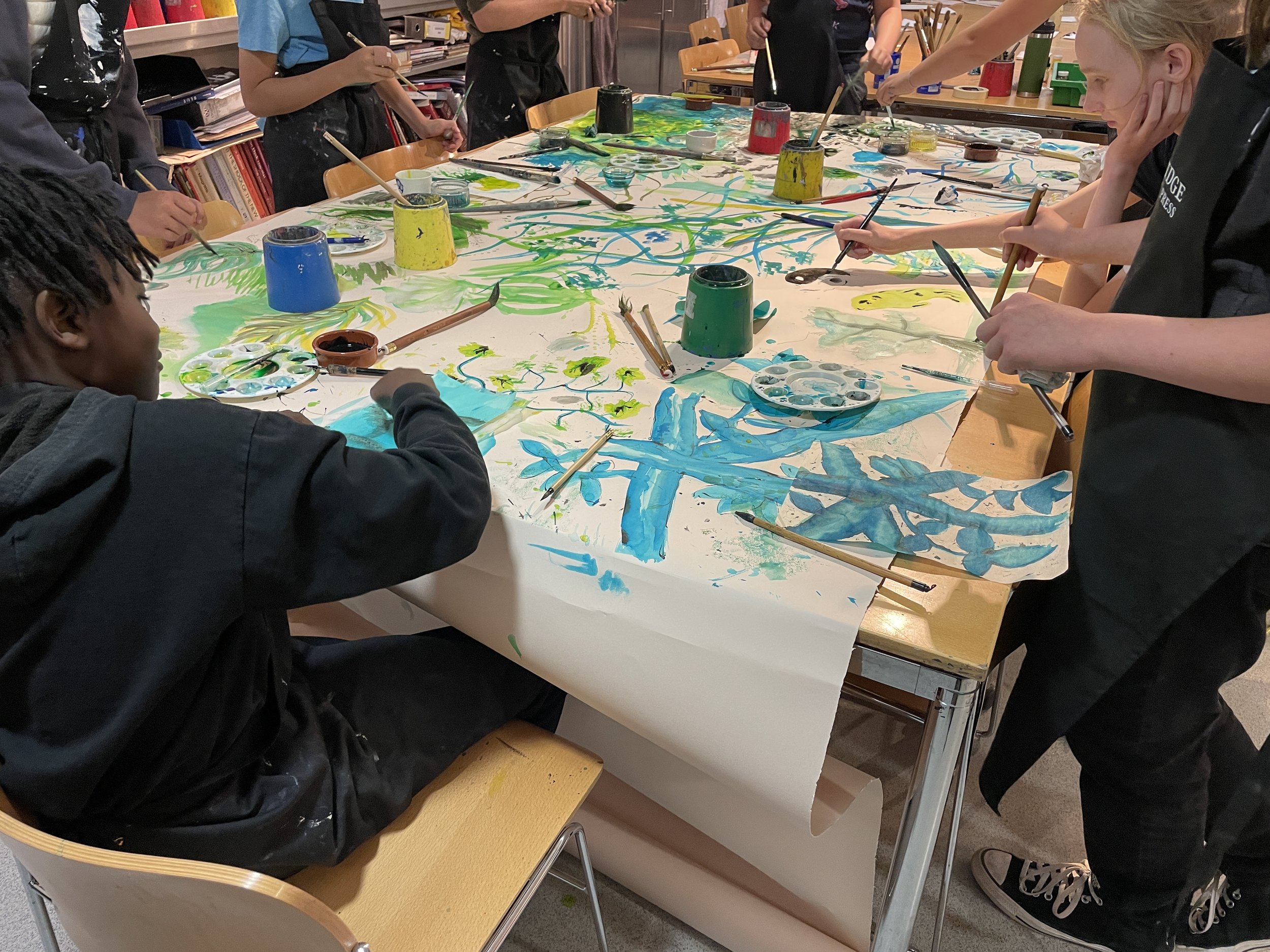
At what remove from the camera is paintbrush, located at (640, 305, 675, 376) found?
126cm

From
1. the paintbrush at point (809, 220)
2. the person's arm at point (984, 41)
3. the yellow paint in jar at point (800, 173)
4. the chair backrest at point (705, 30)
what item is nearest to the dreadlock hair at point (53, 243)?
the paintbrush at point (809, 220)

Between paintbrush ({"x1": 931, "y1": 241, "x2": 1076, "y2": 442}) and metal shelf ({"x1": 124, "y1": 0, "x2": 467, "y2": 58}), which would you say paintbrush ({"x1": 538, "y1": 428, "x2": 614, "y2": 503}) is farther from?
metal shelf ({"x1": 124, "y1": 0, "x2": 467, "y2": 58})

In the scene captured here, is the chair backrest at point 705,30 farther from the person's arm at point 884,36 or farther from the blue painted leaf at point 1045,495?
the blue painted leaf at point 1045,495

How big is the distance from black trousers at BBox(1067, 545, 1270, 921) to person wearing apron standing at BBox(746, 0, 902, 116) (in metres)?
2.44

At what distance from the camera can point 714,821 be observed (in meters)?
1.23

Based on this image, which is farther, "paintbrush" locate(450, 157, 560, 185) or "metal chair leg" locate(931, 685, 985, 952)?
"paintbrush" locate(450, 157, 560, 185)

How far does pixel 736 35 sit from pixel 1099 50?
347cm

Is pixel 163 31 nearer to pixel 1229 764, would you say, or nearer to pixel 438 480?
pixel 438 480

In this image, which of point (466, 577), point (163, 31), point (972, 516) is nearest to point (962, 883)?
point (972, 516)

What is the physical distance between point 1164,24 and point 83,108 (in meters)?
2.04

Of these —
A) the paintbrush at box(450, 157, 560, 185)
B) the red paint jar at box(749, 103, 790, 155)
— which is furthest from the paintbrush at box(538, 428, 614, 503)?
the red paint jar at box(749, 103, 790, 155)

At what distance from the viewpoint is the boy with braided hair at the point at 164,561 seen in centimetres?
70

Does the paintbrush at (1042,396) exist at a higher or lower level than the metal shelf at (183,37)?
lower

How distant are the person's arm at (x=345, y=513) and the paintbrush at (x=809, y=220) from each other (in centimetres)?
118
